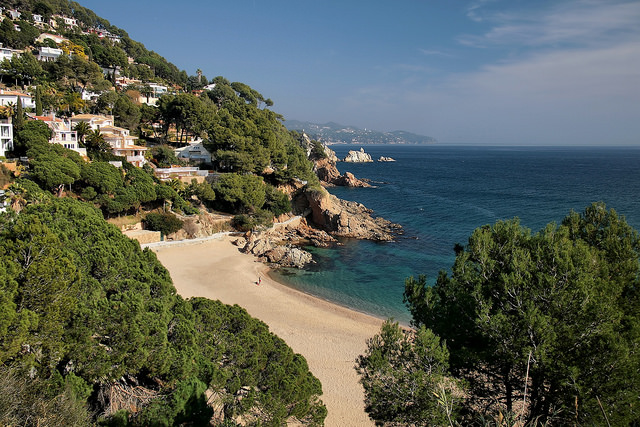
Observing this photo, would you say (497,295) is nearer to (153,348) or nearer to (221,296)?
(153,348)

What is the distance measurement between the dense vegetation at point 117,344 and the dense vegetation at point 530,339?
342 cm

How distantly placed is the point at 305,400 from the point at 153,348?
4088mm

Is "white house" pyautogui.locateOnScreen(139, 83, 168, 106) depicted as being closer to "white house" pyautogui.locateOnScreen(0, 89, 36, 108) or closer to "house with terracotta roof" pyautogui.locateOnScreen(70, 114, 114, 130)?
"white house" pyautogui.locateOnScreen(0, 89, 36, 108)

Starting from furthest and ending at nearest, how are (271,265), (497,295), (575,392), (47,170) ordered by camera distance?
(271,265) < (47,170) < (497,295) < (575,392)

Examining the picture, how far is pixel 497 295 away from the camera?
9219 mm

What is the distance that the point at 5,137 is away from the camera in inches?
1151

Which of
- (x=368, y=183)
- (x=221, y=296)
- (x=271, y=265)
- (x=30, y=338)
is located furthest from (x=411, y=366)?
(x=368, y=183)

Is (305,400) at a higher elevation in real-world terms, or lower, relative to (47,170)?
lower

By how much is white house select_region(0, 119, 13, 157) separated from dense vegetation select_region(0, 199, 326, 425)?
22568 mm

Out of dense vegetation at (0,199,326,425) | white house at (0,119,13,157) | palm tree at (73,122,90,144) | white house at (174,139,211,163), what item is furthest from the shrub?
dense vegetation at (0,199,326,425)

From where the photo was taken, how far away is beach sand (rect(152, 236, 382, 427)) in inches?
592

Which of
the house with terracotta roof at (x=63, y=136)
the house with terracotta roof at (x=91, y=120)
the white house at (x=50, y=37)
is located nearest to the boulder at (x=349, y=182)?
the house with terracotta roof at (x=91, y=120)

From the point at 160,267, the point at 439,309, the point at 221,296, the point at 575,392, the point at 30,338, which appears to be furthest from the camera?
the point at 221,296

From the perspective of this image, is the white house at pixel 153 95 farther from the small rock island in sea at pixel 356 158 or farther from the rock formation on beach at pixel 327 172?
the small rock island in sea at pixel 356 158
